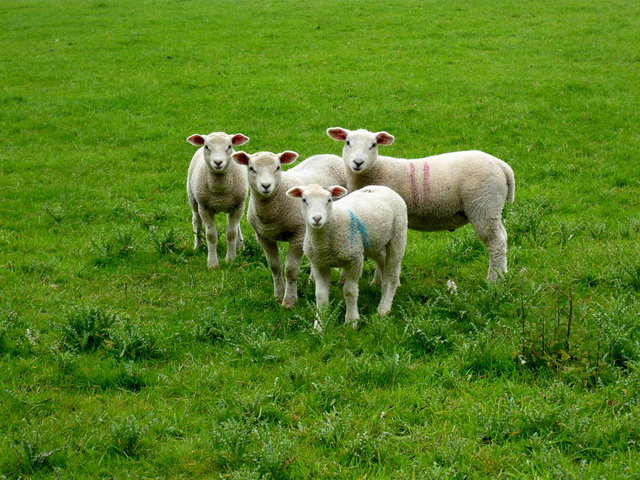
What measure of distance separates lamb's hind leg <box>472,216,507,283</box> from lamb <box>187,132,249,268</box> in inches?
103

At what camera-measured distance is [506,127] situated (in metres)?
12.7

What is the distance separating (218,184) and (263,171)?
4.60ft

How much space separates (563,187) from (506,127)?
316 cm

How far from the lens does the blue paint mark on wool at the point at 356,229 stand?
18.4 ft

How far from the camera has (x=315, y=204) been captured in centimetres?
544

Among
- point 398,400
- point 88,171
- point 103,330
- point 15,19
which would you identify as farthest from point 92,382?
point 15,19

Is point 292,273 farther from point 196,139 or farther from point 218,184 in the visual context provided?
point 196,139

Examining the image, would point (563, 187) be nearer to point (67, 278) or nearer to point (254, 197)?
point (254, 197)

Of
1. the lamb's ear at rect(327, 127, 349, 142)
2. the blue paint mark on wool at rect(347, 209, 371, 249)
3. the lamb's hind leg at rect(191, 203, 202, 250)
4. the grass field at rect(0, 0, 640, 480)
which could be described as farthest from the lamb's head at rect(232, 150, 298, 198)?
the lamb's hind leg at rect(191, 203, 202, 250)

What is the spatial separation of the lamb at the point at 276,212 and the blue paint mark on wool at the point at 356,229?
2.87 feet

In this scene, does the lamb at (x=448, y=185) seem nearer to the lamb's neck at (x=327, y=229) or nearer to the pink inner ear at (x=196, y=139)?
the lamb's neck at (x=327, y=229)

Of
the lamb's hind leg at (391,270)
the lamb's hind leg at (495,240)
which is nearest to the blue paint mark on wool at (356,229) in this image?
the lamb's hind leg at (391,270)

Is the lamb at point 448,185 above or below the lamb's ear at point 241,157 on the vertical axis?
below

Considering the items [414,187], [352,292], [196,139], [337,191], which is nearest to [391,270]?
[352,292]
